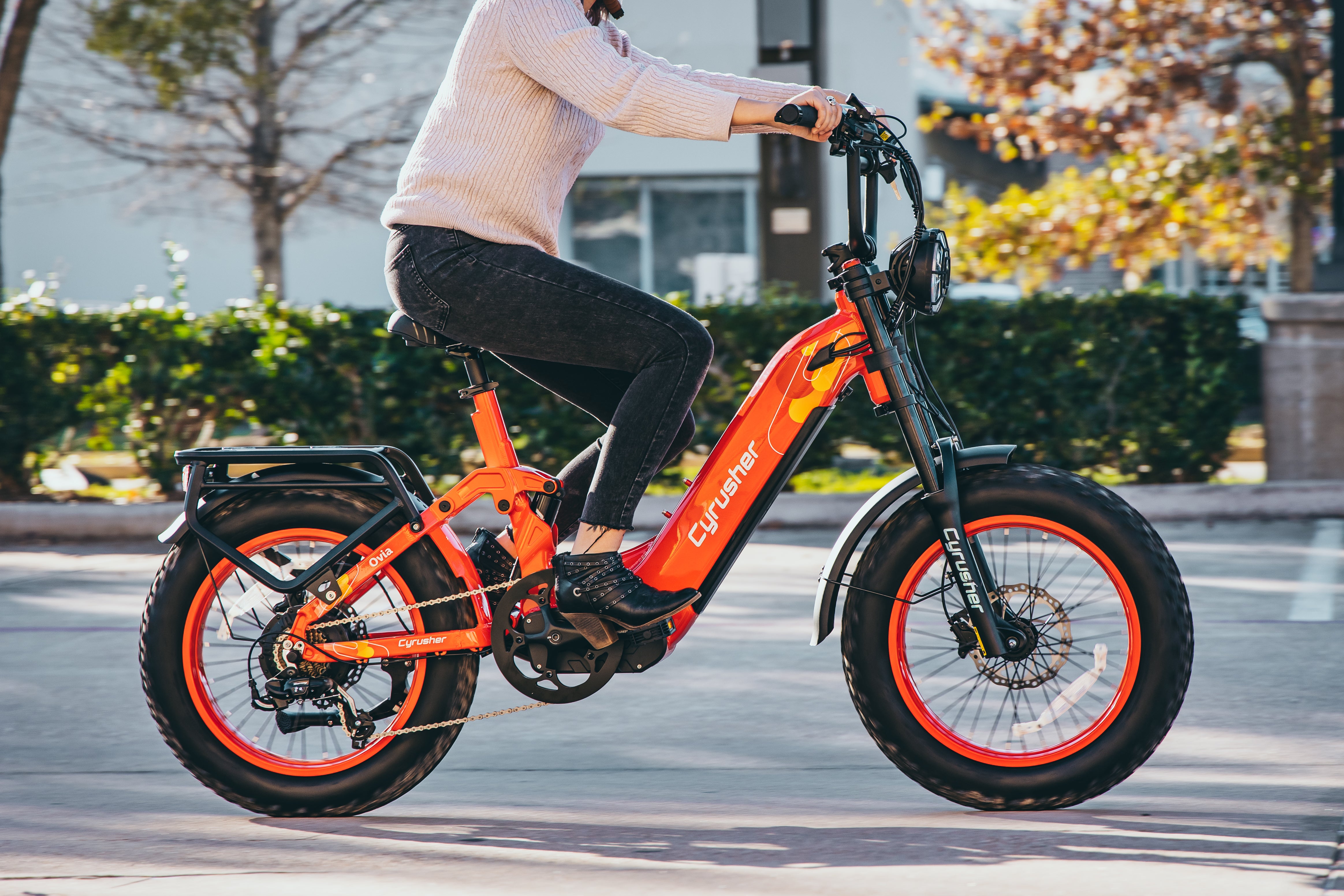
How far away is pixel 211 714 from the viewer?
11.4 feet

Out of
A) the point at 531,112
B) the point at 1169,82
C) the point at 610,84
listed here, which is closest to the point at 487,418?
the point at 531,112

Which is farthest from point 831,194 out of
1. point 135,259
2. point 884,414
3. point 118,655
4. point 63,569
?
point 884,414

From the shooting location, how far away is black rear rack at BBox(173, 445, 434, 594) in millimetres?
3420

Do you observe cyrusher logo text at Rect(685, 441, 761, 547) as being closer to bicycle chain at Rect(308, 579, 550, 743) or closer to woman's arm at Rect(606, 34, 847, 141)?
bicycle chain at Rect(308, 579, 550, 743)

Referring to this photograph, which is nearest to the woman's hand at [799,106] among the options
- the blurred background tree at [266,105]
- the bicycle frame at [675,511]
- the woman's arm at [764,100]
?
the woman's arm at [764,100]

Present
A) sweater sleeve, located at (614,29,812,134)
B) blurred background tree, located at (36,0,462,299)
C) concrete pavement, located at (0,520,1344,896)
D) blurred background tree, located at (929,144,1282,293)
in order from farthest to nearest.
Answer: blurred background tree, located at (36,0,462,299)
blurred background tree, located at (929,144,1282,293)
sweater sleeve, located at (614,29,812,134)
concrete pavement, located at (0,520,1344,896)

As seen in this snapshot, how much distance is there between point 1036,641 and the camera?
3.29m

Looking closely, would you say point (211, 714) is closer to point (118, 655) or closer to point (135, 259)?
point (118, 655)

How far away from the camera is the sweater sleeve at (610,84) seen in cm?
317

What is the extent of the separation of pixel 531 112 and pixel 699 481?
0.98 metres

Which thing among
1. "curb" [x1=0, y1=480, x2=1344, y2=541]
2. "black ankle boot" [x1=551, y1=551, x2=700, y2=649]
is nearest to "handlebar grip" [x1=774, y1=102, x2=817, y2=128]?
"black ankle boot" [x1=551, y1=551, x2=700, y2=649]

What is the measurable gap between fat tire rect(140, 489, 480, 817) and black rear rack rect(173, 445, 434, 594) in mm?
31

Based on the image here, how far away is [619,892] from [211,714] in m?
1.16

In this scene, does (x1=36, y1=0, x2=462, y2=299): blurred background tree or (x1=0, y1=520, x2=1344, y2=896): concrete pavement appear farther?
(x1=36, y1=0, x2=462, y2=299): blurred background tree
